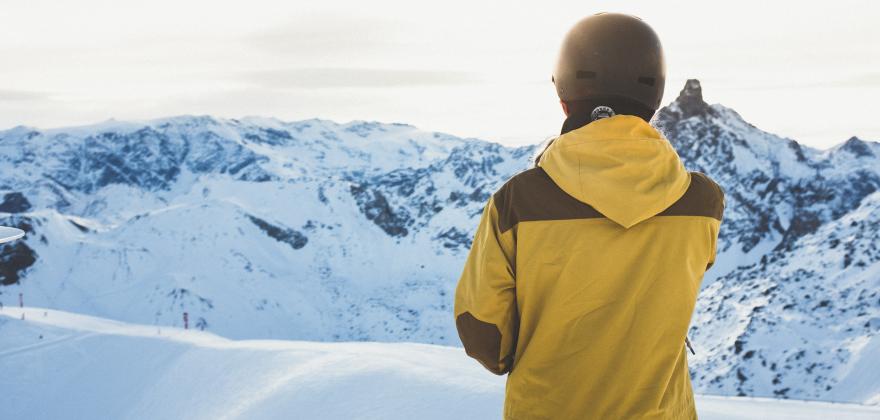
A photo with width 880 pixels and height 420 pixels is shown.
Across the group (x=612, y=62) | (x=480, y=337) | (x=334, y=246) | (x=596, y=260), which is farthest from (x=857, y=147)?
(x=480, y=337)

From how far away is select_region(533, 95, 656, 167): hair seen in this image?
2412 millimetres

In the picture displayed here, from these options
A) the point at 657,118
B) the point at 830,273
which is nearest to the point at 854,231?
the point at 830,273

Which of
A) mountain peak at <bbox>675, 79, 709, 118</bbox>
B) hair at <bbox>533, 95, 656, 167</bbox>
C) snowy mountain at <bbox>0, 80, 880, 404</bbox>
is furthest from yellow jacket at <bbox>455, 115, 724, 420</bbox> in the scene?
mountain peak at <bbox>675, 79, 709, 118</bbox>

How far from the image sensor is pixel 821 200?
75.3 m

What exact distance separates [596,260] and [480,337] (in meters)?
0.43

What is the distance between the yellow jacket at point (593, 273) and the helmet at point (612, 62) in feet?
0.83

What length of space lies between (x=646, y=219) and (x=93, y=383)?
47.1 ft

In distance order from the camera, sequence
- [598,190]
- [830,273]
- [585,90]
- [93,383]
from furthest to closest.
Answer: [830,273], [93,383], [585,90], [598,190]

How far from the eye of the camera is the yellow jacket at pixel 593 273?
2146mm

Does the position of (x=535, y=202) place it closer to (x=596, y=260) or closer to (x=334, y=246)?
(x=596, y=260)

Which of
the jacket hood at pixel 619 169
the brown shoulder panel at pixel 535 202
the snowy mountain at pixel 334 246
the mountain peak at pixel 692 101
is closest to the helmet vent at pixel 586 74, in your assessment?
the jacket hood at pixel 619 169

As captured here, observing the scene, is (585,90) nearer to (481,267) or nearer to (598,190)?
(598,190)

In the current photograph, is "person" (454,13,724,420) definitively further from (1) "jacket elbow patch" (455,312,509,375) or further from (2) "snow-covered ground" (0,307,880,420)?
(2) "snow-covered ground" (0,307,880,420)

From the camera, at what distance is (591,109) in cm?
244
